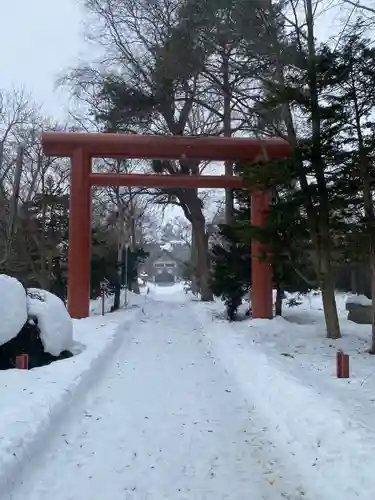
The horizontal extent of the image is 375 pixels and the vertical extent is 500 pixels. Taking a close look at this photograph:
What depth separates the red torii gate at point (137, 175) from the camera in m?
17.9

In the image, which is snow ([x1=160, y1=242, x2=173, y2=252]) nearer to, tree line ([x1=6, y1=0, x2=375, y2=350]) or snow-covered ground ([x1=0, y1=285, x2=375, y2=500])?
tree line ([x1=6, y1=0, x2=375, y2=350])

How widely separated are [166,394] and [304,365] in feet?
11.2

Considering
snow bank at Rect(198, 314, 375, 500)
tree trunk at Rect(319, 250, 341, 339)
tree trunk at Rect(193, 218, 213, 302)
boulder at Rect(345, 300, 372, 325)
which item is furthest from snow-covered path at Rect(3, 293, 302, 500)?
tree trunk at Rect(193, 218, 213, 302)

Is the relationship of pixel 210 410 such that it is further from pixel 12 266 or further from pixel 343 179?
pixel 12 266

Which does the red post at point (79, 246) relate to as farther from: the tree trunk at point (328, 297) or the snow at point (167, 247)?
the snow at point (167, 247)

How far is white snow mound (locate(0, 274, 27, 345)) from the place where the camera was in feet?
34.1

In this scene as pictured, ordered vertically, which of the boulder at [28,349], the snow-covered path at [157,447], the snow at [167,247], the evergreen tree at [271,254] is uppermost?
the snow at [167,247]

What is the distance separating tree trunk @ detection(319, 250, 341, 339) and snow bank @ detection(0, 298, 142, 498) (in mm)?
5466

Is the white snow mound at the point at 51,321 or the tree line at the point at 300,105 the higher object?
the tree line at the point at 300,105

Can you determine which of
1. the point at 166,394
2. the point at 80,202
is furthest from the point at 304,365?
the point at 80,202

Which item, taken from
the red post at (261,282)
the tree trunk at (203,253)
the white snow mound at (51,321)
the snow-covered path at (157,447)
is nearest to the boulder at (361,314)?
the red post at (261,282)

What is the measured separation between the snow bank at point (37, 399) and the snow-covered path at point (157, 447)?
14 centimetres

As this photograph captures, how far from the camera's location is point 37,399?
7445 mm

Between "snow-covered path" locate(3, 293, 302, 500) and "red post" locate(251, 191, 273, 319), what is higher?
"red post" locate(251, 191, 273, 319)
